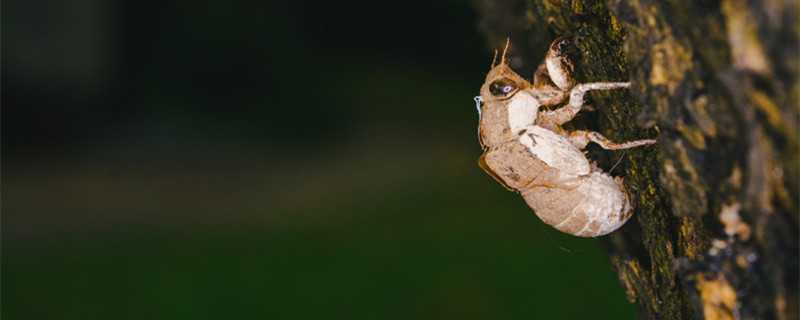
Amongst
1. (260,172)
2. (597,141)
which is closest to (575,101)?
(597,141)

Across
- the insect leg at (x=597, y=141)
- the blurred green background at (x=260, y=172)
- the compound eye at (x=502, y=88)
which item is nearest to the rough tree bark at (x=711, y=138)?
the insect leg at (x=597, y=141)

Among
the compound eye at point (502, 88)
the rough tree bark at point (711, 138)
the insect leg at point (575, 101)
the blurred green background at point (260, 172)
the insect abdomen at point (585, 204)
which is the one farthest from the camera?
the blurred green background at point (260, 172)

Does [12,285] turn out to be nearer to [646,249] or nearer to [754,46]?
[646,249]

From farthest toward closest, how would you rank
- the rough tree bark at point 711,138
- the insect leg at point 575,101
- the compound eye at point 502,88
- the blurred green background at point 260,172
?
the blurred green background at point 260,172 → the compound eye at point 502,88 → the insect leg at point 575,101 → the rough tree bark at point 711,138

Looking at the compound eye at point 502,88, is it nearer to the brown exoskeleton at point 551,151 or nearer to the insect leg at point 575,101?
the brown exoskeleton at point 551,151

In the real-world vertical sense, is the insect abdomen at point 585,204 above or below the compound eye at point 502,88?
below

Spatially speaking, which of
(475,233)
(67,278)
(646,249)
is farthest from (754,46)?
(67,278)

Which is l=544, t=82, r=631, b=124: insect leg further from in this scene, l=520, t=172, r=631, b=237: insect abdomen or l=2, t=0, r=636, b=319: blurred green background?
l=2, t=0, r=636, b=319: blurred green background

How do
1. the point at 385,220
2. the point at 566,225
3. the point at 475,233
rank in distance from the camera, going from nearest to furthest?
the point at 566,225, the point at 475,233, the point at 385,220
